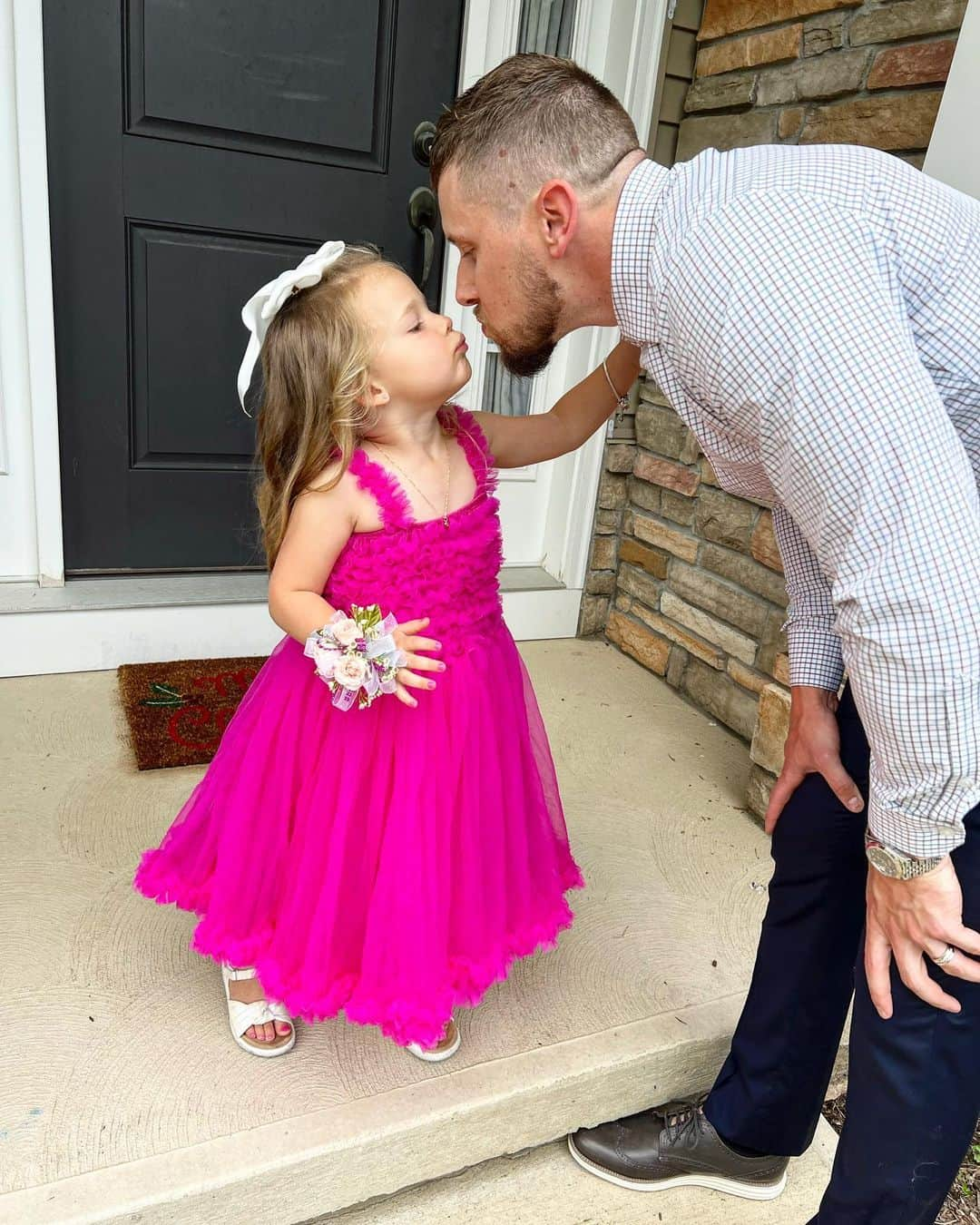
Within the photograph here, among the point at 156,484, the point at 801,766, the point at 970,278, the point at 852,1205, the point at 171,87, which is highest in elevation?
the point at 171,87

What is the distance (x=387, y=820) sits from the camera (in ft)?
4.77

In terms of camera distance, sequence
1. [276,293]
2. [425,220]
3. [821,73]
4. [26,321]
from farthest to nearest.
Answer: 1. [425,220]
2. [26,321]
3. [821,73]
4. [276,293]

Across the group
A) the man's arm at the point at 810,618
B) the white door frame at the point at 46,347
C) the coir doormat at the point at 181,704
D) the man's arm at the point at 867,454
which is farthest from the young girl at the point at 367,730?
the white door frame at the point at 46,347

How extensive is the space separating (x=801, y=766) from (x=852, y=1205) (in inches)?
21.7

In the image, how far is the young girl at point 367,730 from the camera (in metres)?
1.42

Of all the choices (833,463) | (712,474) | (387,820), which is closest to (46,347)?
(387,820)

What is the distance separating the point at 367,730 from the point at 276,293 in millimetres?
678

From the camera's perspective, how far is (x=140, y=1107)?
1411 mm

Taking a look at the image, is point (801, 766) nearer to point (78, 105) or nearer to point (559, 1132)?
point (559, 1132)

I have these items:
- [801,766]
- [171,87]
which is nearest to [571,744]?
[801,766]

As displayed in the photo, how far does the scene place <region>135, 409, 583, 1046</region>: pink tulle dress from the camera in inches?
56.7

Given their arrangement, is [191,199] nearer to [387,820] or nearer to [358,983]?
[387,820]

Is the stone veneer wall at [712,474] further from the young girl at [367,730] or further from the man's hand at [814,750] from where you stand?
the young girl at [367,730]

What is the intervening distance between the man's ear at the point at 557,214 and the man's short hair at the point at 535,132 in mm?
20
